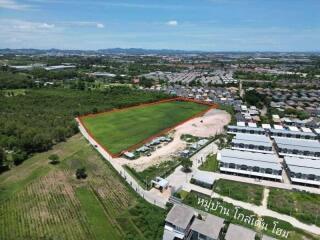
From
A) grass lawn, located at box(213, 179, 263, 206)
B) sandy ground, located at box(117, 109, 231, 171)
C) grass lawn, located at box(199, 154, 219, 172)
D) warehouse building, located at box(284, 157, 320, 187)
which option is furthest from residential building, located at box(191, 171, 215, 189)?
warehouse building, located at box(284, 157, 320, 187)

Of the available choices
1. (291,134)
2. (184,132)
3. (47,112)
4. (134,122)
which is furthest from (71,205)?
(291,134)

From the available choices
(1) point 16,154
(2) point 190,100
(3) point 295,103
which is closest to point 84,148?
(1) point 16,154

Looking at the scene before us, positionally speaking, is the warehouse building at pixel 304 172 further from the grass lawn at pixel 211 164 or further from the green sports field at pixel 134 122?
the green sports field at pixel 134 122

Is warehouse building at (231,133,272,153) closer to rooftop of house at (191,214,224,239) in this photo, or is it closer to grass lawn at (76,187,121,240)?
rooftop of house at (191,214,224,239)

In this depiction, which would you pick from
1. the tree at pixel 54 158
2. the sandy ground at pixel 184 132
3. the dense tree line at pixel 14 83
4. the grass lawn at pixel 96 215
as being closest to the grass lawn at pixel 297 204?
the sandy ground at pixel 184 132

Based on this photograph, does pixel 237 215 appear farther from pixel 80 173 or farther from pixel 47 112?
pixel 47 112
